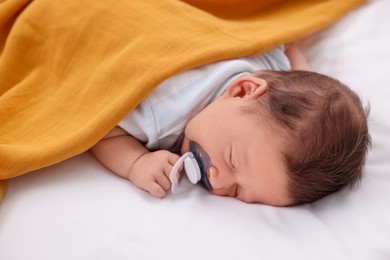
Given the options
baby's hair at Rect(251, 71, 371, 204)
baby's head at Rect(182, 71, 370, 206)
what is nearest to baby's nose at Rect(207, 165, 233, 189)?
baby's head at Rect(182, 71, 370, 206)

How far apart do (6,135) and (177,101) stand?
32 cm

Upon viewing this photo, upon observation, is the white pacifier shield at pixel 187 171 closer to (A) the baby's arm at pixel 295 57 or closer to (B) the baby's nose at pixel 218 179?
(B) the baby's nose at pixel 218 179

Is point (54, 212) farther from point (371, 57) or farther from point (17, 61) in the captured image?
point (371, 57)

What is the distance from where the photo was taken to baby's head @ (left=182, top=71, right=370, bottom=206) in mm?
802

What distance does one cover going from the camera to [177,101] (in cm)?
94

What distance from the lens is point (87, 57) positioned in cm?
100

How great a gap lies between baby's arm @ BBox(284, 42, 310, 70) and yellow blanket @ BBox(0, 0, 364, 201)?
0.06 meters

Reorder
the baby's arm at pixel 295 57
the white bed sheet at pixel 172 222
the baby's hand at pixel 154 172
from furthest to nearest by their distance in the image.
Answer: the baby's arm at pixel 295 57
the baby's hand at pixel 154 172
the white bed sheet at pixel 172 222

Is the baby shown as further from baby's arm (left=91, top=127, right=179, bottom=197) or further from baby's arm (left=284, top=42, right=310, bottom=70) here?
baby's arm (left=284, top=42, right=310, bottom=70)

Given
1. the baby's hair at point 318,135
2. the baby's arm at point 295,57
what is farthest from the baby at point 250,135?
the baby's arm at point 295,57

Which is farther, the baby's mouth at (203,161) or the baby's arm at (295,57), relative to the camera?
the baby's arm at (295,57)

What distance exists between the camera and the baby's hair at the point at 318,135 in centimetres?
80

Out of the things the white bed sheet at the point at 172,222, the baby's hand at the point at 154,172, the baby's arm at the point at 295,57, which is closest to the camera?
the white bed sheet at the point at 172,222

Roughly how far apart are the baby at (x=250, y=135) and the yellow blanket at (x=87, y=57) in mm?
51
